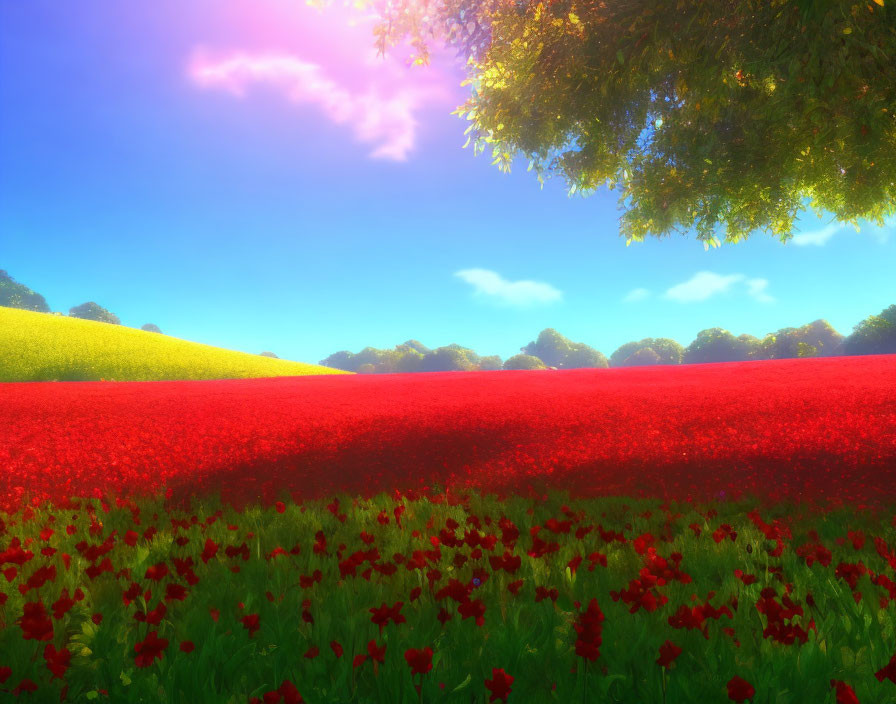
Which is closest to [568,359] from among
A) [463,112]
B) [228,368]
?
[228,368]

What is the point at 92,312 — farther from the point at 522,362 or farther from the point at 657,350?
the point at 657,350

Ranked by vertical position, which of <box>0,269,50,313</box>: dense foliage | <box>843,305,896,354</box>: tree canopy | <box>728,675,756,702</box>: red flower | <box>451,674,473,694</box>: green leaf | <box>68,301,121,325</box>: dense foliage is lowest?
<box>451,674,473,694</box>: green leaf

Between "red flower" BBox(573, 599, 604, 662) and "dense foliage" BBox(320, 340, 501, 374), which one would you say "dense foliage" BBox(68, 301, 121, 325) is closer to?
"dense foliage" BBox(320, 340, 501, 374)

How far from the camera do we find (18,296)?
131625 mm

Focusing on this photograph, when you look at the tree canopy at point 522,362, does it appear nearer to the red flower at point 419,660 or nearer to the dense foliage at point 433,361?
the dense foliage at point 433,361

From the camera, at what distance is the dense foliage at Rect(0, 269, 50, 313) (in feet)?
422

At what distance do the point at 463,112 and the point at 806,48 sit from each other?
7209 mm

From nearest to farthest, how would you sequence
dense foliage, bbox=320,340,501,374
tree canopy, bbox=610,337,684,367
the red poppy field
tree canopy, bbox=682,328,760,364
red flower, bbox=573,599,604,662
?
1. red flower, bbox=573,599,604,662
2. the red poppy field
3. tree canopy, bbox=682,328,760,364
4. dense foliage, bbox=320,340,501,374
5. tree canopy, bbox=610,337,684,367

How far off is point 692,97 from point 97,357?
4221 cm

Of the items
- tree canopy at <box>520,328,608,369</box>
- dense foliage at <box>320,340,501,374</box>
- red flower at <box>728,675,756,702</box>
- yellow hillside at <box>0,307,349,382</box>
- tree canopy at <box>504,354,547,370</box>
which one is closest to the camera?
red flower at <box>728,675,756,702</box>

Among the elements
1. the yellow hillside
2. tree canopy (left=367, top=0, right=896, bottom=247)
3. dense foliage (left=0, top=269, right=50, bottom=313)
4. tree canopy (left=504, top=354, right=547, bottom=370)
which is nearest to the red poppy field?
tree canopy (left=367, top=0, right=896, bottom=247)

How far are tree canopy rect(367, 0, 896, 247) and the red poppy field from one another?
492cm

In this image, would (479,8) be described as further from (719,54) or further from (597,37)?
(719,54)

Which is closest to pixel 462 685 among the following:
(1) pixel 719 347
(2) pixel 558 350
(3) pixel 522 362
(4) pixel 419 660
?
(4) pixel 419 660
